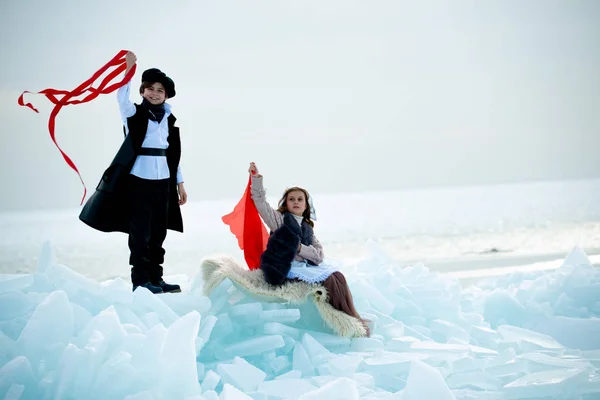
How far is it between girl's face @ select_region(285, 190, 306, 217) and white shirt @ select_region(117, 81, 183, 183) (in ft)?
2.34

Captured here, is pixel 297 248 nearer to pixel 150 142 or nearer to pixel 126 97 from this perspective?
pixel 150 142

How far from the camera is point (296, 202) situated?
3471 millimetres

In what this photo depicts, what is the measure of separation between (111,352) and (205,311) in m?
0.69

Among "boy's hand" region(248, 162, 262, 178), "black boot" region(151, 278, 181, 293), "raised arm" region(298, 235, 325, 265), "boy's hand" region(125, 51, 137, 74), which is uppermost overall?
"boy's hand" region(125, 51, 137, 74)

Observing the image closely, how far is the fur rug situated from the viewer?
3.17 metres

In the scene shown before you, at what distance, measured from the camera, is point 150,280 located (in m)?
3.62

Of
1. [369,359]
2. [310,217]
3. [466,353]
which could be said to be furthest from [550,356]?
[310,217]

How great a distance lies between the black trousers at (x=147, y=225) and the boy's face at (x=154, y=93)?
0.44m

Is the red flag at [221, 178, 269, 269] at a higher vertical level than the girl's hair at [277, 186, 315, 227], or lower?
lower

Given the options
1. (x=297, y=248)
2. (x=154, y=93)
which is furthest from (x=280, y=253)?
(x=154, y=93)

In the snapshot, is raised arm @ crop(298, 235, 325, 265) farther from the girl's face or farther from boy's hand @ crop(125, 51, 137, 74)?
boy's hand @ crop(125, 51, 137, 74)

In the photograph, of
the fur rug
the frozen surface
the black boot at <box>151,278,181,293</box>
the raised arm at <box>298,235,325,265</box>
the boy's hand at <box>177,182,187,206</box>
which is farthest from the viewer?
the boy's hand at <box>177,182,187,206</box>

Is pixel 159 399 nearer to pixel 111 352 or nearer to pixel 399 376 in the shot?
pixel 111 352

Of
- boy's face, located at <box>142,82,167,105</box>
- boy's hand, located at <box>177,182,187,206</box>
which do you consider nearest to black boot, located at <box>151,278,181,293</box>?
boy's hand, located at <box>177,182,187,206</box>
